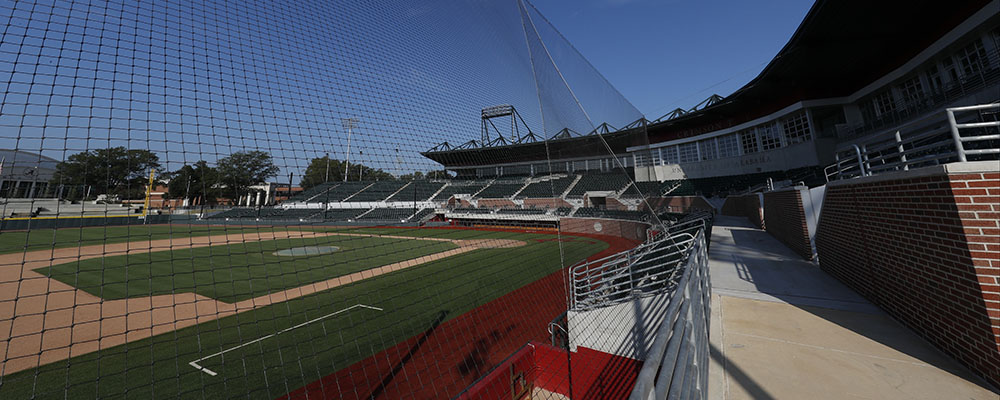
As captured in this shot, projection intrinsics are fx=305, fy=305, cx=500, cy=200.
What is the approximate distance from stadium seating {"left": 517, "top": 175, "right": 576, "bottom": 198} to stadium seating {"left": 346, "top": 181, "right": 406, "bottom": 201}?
9.58 meters

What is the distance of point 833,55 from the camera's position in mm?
13477

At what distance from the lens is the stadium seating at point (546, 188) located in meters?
23.5

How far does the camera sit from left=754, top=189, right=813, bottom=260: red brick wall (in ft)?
18.8

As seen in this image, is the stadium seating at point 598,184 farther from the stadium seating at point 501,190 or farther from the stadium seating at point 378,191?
the stadium seating at point 378,191

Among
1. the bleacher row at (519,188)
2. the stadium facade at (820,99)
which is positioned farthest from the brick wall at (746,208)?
the stadium facade at (820,99)

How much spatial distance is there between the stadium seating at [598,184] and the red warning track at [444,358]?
14939 millimetres

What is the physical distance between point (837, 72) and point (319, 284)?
2422 cm

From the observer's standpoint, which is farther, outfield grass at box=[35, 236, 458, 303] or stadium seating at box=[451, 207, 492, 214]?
stadium seating at box=[451, 207, 492, 214]

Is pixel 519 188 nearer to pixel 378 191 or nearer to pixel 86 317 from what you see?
pixel 378 191

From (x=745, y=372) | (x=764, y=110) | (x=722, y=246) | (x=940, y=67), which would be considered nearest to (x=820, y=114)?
(x=764, y=110)

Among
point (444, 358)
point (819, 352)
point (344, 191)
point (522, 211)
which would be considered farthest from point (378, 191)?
point (819, 352)

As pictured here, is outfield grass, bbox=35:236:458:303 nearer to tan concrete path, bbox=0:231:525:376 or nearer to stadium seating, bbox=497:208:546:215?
tan concrete path, bbox=0:231:525:376

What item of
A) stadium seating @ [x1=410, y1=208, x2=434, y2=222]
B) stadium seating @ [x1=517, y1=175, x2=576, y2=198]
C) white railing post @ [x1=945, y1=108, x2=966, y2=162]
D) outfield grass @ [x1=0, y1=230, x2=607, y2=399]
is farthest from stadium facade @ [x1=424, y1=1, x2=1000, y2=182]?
stadium seating @ [x1=410, y1=208, x2=434, y2=222]

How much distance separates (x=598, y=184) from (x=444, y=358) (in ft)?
61.1
